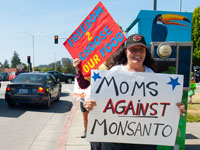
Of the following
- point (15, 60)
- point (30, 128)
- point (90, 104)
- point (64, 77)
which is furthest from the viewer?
point (15, 60)

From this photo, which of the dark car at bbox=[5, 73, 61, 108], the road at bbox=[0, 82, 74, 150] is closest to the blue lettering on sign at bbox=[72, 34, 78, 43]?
the road at bbox=[0, 82, 74, 150]

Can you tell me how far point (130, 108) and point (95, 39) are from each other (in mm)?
1367

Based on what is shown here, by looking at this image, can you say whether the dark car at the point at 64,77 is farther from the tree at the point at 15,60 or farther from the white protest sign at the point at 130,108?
the tree at the point at 15,60

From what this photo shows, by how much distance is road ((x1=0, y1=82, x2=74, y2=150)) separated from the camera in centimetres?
473

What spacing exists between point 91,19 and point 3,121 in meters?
4.87

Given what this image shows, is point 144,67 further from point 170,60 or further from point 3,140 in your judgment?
point 3,140

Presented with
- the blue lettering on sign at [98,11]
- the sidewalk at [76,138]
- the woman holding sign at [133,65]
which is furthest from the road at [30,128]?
the blue lettering on sign at [98,11]

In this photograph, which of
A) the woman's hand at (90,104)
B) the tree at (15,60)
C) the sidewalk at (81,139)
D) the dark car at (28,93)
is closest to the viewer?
the woman's hand at (90,104)

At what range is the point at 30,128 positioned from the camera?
5988mm

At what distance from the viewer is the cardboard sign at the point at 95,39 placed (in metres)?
3.18

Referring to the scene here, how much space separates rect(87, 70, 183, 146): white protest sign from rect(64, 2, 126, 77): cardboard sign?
898mm

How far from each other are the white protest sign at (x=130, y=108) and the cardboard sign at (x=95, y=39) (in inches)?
35.4

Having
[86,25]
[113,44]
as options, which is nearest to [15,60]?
[86,25]

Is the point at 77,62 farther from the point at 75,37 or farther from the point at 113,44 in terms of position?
the point at 113,44
